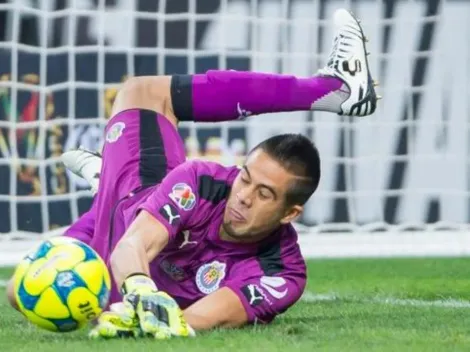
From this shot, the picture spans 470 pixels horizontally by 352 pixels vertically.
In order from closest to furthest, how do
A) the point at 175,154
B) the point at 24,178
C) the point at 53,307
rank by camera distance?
the point at 53,307 < the point at 175,154 < the point at 24,178

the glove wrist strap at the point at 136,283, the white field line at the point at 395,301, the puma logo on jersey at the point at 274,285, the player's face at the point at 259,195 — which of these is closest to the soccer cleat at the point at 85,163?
the white field line at the point at 395,301

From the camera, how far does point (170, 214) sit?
16.8 ft

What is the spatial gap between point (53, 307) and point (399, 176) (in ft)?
17.6

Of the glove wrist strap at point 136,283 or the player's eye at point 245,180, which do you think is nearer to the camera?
the glove wrist strap at point 136,283

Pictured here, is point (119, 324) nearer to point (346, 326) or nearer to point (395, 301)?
point (346, 326)

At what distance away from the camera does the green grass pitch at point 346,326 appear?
15.0 ft

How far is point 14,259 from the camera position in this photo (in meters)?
9.04

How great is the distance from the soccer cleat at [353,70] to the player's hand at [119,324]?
6.79ft

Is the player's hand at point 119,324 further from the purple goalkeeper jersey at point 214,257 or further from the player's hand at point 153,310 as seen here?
the purple goalkeeper jersey at point 214,257

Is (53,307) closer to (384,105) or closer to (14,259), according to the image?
(14,259)

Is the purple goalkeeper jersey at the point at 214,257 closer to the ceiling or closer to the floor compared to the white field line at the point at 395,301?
closer to the ceiling

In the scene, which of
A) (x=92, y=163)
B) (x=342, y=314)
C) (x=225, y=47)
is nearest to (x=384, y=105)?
(x=225, y=47)

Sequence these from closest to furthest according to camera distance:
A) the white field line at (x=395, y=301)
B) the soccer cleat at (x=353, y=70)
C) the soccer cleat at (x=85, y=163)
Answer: the white field line at (x=395, y=301)
the soccer cleat at (x=353, y=70)
the soccer cleat at (x=85, y=163)

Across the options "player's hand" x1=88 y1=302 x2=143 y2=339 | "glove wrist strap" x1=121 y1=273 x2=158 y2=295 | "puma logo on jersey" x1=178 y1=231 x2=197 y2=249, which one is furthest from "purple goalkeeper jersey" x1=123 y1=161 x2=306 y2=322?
"player's hand" x1=88 y1=302 x2=143 y2=339
